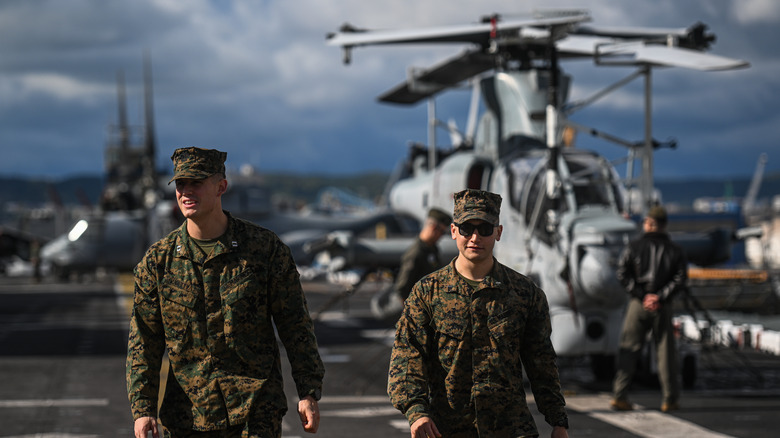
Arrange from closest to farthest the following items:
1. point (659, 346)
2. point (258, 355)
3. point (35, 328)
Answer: point (258, 355) < point (659, 346) < point (35, 328)

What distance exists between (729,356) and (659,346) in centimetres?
525

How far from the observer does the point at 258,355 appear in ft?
15.1

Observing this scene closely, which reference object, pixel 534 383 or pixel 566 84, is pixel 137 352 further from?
→ pixel 566 84

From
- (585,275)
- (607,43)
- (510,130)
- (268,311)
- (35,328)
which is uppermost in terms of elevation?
(607,43)

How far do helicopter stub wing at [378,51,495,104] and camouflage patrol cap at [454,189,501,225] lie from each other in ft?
35.1

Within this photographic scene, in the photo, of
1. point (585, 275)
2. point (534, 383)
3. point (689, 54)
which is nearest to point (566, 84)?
point (689, 54)

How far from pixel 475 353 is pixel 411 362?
1.00 feet

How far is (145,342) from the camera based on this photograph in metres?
4.64

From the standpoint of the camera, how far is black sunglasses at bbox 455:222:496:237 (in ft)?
15.3

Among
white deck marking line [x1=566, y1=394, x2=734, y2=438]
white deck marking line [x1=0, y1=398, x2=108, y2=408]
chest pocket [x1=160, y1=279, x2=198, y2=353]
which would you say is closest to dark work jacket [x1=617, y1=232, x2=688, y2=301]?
white deck marking line [x1=566, y1=394, x2=734, y2=438]

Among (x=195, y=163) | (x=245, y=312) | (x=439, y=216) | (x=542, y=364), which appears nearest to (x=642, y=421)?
(x=439, y=216)

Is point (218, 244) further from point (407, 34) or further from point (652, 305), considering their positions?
point (407, 34)

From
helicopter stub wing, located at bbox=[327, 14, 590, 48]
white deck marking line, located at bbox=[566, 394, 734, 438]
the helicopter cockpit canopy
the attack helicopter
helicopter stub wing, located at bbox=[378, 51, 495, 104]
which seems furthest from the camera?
helicopter stub wing, located at bbox=[378, 51, 495, 104]

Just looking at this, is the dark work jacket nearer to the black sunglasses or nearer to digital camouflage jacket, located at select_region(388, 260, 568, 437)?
digital camouflage jacket, located at select_region(388, 260, 568, 437)
